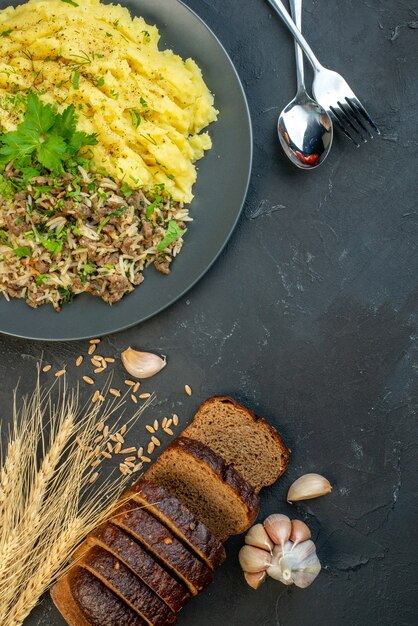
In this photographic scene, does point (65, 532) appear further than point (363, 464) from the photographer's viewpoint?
No

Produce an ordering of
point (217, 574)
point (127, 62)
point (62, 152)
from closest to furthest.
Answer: point (62, 152) < point (127, 62) < point (217, 574)

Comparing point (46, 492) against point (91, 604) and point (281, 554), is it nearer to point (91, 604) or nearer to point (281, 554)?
point (91, 604)

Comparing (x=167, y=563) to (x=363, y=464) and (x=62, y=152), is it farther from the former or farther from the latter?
(x=62, y=152)

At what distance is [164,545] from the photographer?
3912mm

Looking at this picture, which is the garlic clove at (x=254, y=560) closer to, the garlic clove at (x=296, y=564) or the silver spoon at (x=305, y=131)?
the garlic clove at (x=296, y=564)

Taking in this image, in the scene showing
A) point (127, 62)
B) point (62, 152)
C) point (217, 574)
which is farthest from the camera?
point (217, 574)

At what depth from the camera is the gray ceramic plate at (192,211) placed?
13.8ft

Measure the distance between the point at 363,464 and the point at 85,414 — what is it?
2.02 metres

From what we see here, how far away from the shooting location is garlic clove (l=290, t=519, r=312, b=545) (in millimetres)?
4223

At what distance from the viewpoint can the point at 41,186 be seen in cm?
397

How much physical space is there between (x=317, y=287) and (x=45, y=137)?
2.10m

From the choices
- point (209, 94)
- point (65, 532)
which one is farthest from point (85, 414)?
point (209, 94)

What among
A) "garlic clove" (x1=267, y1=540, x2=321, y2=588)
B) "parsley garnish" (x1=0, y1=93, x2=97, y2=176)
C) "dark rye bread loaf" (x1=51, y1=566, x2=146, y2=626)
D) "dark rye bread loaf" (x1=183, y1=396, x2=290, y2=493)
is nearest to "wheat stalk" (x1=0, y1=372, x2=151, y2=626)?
"dark rye bread loaf" (x1=51, y1=566, x2=146, y2=626)

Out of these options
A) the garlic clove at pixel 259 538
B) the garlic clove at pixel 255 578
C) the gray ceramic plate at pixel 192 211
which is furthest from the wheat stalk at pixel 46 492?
the garlic clove at pixel 255 578
